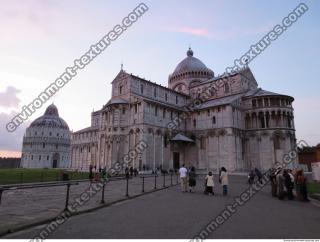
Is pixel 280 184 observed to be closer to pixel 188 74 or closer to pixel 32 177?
pixel 32 177

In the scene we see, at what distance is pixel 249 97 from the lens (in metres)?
47.9

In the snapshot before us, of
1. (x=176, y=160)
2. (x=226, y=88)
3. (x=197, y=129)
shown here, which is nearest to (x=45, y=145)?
(x=176, y=160)

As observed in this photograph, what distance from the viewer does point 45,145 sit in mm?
113125

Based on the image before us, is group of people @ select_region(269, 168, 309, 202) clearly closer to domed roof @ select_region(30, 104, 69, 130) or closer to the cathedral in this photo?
the cathedral

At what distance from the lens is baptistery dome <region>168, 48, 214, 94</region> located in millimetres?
61875

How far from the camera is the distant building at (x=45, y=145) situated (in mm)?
111625

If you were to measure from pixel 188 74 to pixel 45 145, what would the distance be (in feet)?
266

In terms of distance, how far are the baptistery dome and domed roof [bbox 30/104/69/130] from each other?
74.5 m

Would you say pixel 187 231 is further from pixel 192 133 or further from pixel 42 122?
pixel 42 122

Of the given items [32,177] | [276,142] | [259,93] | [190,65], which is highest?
[190,65]

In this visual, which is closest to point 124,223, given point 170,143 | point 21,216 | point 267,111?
point 21,216

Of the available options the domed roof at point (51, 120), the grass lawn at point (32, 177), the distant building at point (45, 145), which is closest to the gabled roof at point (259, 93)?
the grass lawn at point (32, 177)

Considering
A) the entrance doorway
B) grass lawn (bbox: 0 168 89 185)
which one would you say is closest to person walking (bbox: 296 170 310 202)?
grass lawn (bbox: 0 168 89 185)

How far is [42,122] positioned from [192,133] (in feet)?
297
